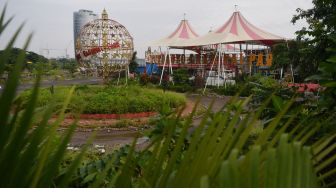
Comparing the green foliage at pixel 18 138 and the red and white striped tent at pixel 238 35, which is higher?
the red and white striped tent at pixel 238 35

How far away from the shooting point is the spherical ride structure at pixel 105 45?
19438mm

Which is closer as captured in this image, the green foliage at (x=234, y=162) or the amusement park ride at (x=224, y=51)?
the green foliage at (x=234, y=162)

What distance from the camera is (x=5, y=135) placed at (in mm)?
643

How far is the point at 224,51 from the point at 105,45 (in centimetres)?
930

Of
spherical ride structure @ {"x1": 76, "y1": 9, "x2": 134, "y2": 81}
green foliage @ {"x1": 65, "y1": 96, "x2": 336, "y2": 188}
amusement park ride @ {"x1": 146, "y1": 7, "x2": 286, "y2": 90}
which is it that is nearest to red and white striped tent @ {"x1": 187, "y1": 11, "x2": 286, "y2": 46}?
amusement park ride @ {"x1": 146, "y1": 7, "x2": 286, "y2": 90}

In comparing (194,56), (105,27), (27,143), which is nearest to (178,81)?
(194,56)

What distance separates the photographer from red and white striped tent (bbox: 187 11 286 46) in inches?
859

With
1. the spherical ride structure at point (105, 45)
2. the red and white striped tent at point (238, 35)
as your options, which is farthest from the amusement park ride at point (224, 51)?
the spherical ride structure at point (105, 45)

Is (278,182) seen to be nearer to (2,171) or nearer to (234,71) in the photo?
(2,171)

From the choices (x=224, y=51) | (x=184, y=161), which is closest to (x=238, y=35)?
(x=224, y=51)

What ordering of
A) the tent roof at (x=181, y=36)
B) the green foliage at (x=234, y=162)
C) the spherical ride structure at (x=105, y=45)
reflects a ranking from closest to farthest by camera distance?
the green foliage at (x=234, y=162), the spherical ride structure at (x=105, y=45), the tent roof at (x=181, y=36)

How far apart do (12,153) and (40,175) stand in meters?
0.07

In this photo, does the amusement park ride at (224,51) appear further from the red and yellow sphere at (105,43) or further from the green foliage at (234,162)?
the green foliage at (234,162)

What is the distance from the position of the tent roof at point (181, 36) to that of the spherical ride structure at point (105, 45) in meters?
7.00
